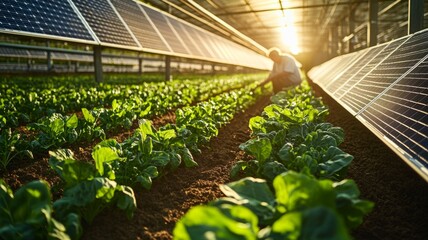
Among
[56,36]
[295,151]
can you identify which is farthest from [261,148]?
[56,36]

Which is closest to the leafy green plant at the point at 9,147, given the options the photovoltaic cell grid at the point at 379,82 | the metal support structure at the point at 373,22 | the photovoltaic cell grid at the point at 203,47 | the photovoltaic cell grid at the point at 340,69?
the photovoltaic cell grid at the point at 379,82

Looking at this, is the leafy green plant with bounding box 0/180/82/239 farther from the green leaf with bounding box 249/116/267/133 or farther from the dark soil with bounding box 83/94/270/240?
the green leaf with bounding box 249/116/267/133

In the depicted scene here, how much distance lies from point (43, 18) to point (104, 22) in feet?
5.74

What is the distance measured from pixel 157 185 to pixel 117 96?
3.84 metres

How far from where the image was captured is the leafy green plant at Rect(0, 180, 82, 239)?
1.45m

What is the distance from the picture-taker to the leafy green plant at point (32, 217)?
145cm

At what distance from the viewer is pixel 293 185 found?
4.33 feet

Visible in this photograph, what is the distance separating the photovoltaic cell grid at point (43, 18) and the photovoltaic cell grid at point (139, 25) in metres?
1.85

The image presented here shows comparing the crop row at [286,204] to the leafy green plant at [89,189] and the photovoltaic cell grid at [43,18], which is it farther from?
the photovoltaic cell grid at [43,18]

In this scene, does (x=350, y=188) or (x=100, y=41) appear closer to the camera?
(x=350, y=188)

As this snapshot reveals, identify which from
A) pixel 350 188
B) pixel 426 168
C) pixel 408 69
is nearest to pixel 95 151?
pixel 350 188

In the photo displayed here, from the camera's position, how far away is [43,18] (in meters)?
5.39

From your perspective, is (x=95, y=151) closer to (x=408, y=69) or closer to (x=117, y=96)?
(x=408, y=69)

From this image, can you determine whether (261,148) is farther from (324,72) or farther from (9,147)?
(324,72)
